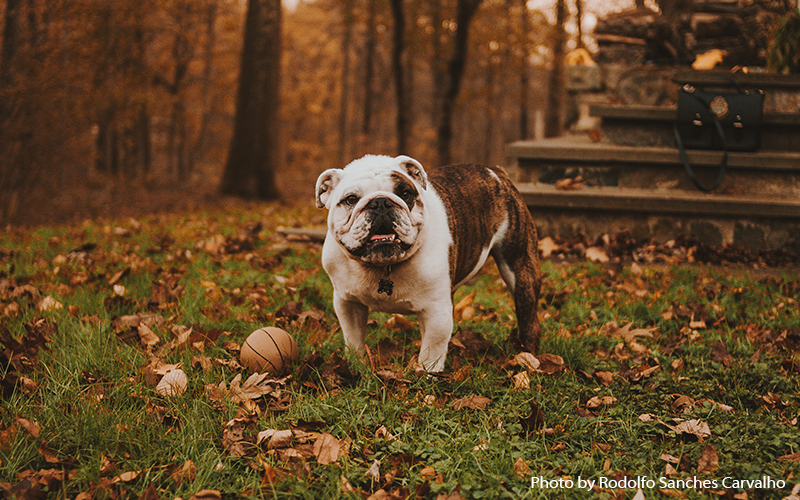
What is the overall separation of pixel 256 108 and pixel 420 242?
10.3m

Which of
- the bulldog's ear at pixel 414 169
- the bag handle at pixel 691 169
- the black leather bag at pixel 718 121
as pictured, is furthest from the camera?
the black leather bag at pixel 718 121

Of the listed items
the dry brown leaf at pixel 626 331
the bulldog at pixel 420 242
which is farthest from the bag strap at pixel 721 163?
the bulldog at pixel 420 242

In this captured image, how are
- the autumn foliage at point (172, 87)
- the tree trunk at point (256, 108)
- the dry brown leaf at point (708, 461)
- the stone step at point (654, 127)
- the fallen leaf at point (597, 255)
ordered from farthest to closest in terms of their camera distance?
the tree trunk at point (256, 108) < the autumn foliage at point (172, 87) < the stone step at point (654, 127) < the fallen leaf at point (597, 255) < the dry brown leaf at point (708, 461)

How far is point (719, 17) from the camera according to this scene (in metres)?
9.65

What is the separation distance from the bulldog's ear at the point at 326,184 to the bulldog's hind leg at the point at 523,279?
42.3 inches

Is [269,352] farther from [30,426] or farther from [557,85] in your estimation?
[557,85]

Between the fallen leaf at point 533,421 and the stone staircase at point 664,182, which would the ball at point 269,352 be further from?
the stone staircase at point 664,182

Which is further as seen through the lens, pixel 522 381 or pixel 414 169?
pixel 522 381

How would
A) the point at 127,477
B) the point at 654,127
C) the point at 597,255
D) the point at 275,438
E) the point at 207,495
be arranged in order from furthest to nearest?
the point at 654,127
the point at 597,255
the point at 275,438
the point at 127,477
the point at 207,495

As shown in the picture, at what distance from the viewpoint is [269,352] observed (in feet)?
9.55

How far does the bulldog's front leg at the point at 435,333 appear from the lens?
9.09ft

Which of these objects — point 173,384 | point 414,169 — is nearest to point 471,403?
point 414,169

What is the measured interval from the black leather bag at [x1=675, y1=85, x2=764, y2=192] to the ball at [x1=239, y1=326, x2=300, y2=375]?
499 cm

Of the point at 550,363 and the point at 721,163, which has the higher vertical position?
the point at 721,163
